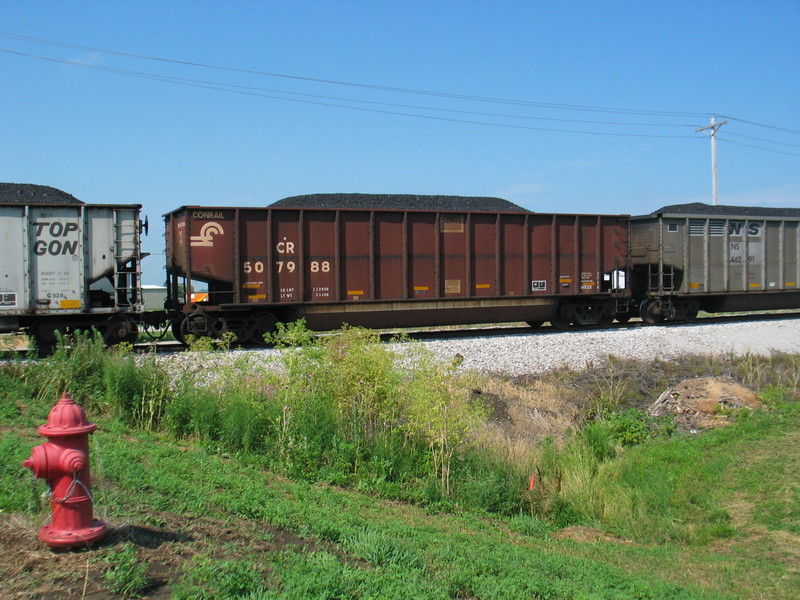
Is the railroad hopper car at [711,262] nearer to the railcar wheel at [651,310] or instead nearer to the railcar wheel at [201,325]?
the railcar wheel at [651,310]

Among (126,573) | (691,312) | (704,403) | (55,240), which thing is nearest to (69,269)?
(55,240)

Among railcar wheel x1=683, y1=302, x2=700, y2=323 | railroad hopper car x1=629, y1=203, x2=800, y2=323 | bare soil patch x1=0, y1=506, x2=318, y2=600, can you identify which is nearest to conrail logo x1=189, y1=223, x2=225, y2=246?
bare soil patch x1=0, y1=506, x2=318, y2=600

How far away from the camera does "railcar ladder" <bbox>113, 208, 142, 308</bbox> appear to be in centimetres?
1452

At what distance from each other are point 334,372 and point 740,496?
497 cm

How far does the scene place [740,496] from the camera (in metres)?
7.55

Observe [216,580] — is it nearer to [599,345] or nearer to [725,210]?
[599,345]

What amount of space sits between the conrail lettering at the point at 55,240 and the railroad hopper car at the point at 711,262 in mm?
16459

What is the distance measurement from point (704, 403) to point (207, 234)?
11474 millimetres

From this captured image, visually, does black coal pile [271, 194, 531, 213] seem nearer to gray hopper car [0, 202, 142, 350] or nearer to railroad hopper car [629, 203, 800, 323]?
railroad hopper car [629, 203, 800, 323]

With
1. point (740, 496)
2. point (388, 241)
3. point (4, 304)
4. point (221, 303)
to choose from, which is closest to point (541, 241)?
point (388, 241)

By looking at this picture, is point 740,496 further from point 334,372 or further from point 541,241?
point 541,241

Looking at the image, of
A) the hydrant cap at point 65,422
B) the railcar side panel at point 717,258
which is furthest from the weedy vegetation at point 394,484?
the railcar side panel at point 717,258

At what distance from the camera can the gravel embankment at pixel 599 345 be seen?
14523 mm

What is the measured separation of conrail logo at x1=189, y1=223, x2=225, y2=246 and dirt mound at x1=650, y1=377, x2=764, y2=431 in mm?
10614
